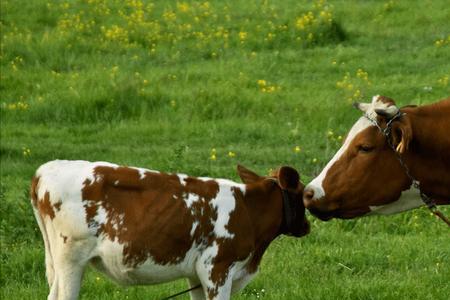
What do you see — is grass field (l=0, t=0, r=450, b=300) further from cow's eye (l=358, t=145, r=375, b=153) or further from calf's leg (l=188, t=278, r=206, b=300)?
cow's eye (l=358, t=145, r=375, b=153)

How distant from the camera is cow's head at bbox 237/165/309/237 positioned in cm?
675

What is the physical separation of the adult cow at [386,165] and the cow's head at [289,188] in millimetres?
308

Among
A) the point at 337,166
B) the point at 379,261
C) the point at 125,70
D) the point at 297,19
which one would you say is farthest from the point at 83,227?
the point at 297,19

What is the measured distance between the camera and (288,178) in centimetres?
676

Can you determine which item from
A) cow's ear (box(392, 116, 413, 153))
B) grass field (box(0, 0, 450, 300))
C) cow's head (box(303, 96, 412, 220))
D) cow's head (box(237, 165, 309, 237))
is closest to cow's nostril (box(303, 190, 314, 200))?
cow's head (box(303, 96, 412, 220))

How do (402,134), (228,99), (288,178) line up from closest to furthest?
(402,134) → (288,178) → (228,99)

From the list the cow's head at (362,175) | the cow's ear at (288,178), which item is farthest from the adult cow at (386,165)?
the cow's ear at (288,178)

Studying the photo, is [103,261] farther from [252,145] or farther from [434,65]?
[434,65]

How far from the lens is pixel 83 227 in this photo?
20.8 ft

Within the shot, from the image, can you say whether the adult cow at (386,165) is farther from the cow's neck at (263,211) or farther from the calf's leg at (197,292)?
the calf's leg at (197,292)

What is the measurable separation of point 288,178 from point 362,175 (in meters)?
0.51

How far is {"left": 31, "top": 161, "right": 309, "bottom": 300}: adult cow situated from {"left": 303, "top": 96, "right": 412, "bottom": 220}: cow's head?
0.34m

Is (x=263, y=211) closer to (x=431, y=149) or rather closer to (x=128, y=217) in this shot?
(x=128, y=217)

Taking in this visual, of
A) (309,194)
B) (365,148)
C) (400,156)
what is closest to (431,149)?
(400,156)
